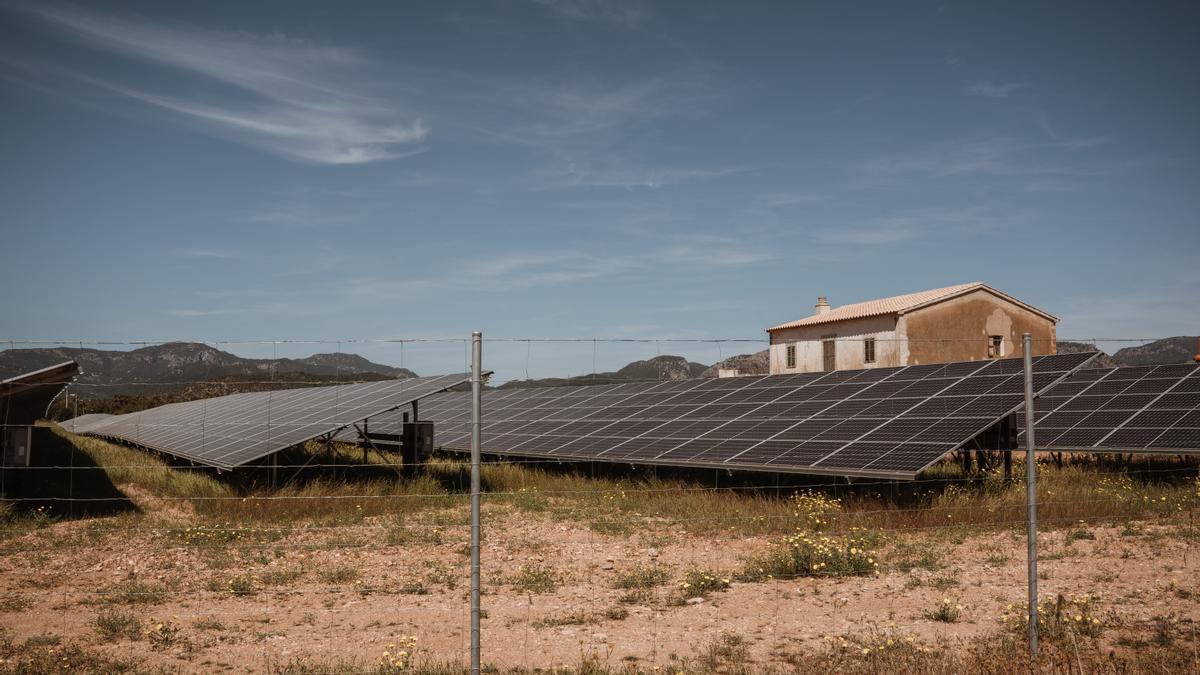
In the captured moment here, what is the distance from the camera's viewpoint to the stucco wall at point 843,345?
141 ft

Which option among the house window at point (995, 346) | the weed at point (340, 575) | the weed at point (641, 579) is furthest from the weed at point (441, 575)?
the house window at point (995, 346)

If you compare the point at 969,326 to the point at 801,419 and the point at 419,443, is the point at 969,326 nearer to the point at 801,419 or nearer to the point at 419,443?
the point at 801,419

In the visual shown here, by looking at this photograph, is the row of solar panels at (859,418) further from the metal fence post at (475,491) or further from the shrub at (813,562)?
the metal fence post at (475,491)

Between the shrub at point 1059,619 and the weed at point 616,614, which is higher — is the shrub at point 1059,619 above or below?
above

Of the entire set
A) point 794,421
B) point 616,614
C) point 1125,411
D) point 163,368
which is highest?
point 163,368

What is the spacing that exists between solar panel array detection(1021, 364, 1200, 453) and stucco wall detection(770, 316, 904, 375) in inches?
631

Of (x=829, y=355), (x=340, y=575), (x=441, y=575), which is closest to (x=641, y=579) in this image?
(x=441, y=575)

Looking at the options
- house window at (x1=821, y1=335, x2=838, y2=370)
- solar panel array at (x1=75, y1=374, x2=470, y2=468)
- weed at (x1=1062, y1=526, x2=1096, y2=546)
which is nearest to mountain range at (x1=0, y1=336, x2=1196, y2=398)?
solar panel array at (x1=75, y1=374, x2=470, y2=468)

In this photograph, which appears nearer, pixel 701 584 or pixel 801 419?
pixel 701 584

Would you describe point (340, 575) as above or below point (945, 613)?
below

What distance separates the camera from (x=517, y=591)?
950 centimetres

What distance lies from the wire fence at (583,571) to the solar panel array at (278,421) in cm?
75

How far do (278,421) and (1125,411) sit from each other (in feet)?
68.7

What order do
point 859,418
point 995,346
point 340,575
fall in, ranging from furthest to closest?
point 995,346, point 859,418, point 340,575
